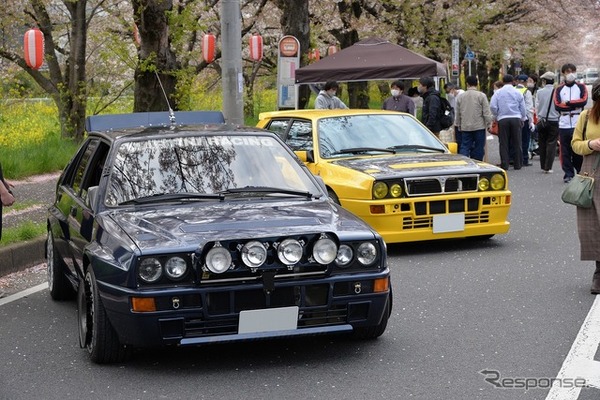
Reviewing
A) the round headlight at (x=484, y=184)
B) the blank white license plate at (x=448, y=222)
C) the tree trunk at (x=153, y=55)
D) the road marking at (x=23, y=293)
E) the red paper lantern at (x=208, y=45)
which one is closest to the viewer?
the road marking at (x=23, y=293)

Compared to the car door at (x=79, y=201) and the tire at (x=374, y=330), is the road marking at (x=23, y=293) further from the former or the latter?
the tire at (x=374, y=330)

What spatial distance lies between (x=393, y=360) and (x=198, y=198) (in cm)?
155

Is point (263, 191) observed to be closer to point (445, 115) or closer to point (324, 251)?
point (324, 251)

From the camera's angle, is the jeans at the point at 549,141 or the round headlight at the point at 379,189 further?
the jeans at the point at 549,141

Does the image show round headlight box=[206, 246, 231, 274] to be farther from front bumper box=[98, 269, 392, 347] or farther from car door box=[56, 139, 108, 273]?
car door box=[56, 139, 108, 273]

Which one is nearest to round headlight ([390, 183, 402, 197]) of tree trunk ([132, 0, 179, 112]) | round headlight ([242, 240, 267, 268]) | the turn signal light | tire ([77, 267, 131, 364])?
tire ([77, 267, 131, 364])

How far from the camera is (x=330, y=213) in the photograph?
6.38m

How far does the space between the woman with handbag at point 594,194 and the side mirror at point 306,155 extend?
130 inches

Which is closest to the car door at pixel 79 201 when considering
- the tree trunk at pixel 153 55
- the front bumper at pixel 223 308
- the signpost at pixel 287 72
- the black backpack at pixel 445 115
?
the front bumper at pixel 223 308

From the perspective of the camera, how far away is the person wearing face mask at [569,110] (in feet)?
53.4

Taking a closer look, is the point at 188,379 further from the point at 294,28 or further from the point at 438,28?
the point at 438,28

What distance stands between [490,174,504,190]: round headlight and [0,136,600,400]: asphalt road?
1.69m

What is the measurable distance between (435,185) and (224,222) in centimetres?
458

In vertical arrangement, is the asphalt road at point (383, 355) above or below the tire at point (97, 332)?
below
